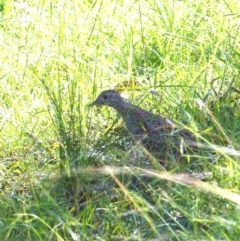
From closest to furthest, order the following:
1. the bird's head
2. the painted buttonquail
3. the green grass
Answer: the green grass, the painted buttonquail, the bird's head

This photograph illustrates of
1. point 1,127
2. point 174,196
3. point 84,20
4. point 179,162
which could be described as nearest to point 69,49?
point 84,20

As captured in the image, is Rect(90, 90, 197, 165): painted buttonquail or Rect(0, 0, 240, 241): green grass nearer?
Rect(0, 0, 240, 241): green grass

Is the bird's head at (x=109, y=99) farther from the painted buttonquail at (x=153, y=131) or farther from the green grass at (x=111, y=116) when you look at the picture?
the green grass at (x=111, y=116)

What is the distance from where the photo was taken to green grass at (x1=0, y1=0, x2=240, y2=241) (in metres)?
4.04

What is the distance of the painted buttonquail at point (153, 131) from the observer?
183 inches

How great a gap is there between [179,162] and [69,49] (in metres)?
1.59

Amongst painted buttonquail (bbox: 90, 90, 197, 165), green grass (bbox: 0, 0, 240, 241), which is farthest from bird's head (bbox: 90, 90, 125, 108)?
green grass (bbox: 0, 0, 240, 241)

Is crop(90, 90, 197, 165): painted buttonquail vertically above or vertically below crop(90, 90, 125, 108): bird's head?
below

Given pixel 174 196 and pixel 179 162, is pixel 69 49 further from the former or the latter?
pixel 174 196

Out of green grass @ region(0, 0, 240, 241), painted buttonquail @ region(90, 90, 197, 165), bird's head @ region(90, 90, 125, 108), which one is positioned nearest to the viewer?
green grass @ region(0, 0, 240, 241)

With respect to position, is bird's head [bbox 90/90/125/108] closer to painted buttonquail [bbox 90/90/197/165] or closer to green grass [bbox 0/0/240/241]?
painted buttonquail [bbox 90/90/197/165]

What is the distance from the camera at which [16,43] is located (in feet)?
20.7

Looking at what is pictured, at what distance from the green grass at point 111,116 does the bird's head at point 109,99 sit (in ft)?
0.34

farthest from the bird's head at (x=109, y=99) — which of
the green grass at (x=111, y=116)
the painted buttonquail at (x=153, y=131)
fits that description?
the green grass at (x=111, y=116)
